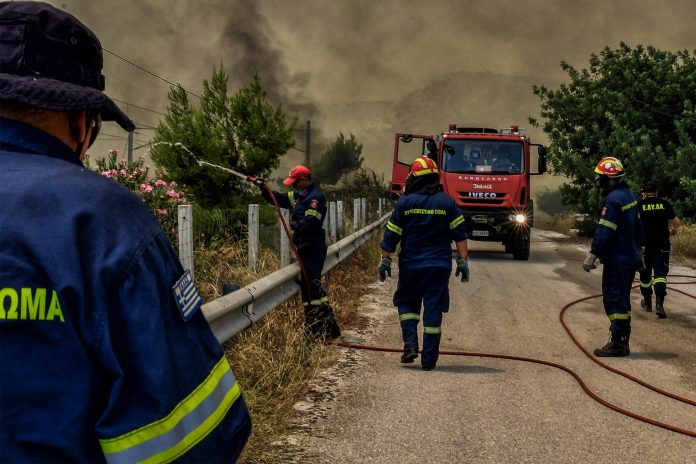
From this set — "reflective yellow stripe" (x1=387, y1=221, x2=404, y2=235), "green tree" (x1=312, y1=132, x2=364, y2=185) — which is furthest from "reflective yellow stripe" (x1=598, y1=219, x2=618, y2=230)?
"green tree" (x1=312, y1=132, x2=364, y2=185)

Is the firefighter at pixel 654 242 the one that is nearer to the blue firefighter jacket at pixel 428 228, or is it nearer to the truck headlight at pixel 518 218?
the blue firefighter jacket at pixel 428 228

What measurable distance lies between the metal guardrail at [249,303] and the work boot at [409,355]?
1173 millimetres

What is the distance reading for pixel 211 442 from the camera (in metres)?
1.32

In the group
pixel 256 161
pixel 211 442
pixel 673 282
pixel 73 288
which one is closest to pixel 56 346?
pixel 73 288

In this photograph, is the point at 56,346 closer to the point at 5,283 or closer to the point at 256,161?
the point at 5,283

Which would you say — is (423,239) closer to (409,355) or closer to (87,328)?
(409,355)

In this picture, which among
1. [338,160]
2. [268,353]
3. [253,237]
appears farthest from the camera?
[338,160]

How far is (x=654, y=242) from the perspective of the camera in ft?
32.7

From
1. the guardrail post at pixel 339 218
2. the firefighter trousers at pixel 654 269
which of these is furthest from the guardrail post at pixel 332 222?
the firefighter trousers at pixel 654 269

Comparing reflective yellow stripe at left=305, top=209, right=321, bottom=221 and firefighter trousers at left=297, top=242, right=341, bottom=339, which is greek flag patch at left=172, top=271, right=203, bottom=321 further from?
reflective yellow stripe at left=305, top=209, right=321, bottom=221

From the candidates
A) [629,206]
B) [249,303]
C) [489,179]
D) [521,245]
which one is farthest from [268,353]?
[489,179]

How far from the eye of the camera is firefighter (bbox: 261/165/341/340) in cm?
728

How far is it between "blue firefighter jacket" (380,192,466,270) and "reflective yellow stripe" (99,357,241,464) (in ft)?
18.4

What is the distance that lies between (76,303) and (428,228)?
5.89m
